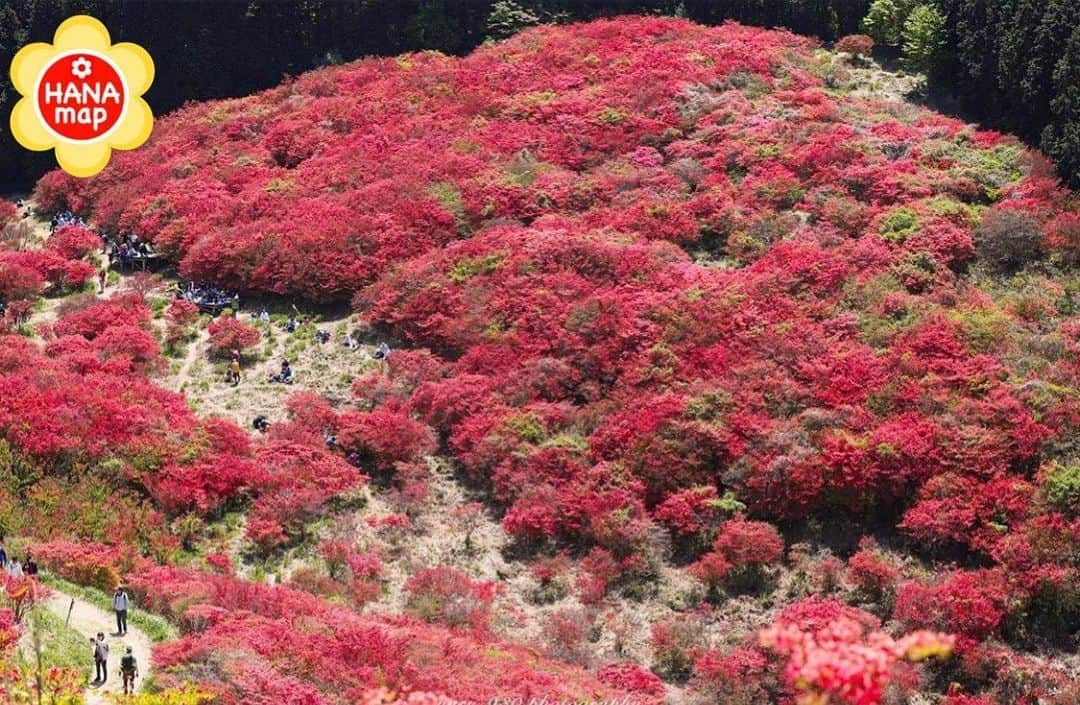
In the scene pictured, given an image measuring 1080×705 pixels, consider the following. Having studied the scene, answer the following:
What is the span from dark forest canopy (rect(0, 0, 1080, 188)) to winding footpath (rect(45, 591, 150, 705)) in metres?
36.4

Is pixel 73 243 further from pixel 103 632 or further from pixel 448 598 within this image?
pixel 103 632

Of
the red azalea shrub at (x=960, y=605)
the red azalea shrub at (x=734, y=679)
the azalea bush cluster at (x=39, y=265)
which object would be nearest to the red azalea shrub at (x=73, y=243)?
the azalea bush cluster at (x=39, y=265)

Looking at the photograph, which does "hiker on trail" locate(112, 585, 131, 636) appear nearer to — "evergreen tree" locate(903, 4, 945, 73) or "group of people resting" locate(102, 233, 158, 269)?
"group of people resting" locate(102, 233, 158, 269)

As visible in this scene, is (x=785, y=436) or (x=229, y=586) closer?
(x=229, y=586)

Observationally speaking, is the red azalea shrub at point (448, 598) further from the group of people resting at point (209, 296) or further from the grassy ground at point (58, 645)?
the group of people resting at point (209, 296)

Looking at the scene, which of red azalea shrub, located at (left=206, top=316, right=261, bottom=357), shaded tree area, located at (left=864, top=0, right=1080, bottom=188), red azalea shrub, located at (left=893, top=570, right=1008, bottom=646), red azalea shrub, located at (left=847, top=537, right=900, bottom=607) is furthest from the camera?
shaded tree area, located at (left=864, top=0, right=1080, bottom=188)

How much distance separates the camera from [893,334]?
36656 millimetres

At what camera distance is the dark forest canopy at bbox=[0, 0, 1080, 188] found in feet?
170

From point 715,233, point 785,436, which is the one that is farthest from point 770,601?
point 715,233

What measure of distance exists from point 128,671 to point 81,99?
62.1 ft

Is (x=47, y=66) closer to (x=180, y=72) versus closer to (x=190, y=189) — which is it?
(x=190, y=189)

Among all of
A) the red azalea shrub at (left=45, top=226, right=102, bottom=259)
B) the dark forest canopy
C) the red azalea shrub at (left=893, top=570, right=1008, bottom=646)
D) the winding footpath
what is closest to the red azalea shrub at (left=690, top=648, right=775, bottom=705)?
the red azalea shrub at (left=893, top=570, right=1008, bottom=646)

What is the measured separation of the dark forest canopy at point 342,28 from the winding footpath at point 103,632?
36378 millimetres

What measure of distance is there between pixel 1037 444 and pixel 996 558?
357cm
